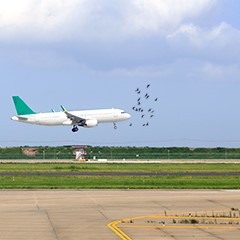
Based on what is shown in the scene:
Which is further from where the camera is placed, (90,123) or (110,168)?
(90,123)

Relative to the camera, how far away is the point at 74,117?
391 ft

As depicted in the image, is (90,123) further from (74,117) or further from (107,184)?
(107,184)

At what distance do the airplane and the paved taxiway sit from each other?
72278 mm

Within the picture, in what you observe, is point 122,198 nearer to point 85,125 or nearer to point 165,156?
point 85,125

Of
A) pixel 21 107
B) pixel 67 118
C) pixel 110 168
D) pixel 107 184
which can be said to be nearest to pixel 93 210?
pixel 107 184

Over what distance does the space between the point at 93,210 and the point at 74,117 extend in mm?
87229

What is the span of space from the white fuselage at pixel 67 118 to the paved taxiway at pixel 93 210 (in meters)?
72.4

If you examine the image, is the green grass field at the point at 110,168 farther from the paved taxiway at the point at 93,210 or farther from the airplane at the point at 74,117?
the paved taxiway at the point at 93,210

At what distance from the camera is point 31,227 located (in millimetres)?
25562

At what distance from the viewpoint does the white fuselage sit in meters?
118

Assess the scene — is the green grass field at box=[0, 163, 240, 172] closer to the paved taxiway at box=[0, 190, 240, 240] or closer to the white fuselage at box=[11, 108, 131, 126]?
the white fuselage at box=[11, 108, 131, 126]

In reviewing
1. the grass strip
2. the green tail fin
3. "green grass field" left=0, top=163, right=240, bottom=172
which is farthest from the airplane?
the grass strip

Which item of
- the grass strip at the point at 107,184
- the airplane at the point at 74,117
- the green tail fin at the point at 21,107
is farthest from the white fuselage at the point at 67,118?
the grass strip at the point at 107,184

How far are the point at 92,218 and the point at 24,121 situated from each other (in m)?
98.1
